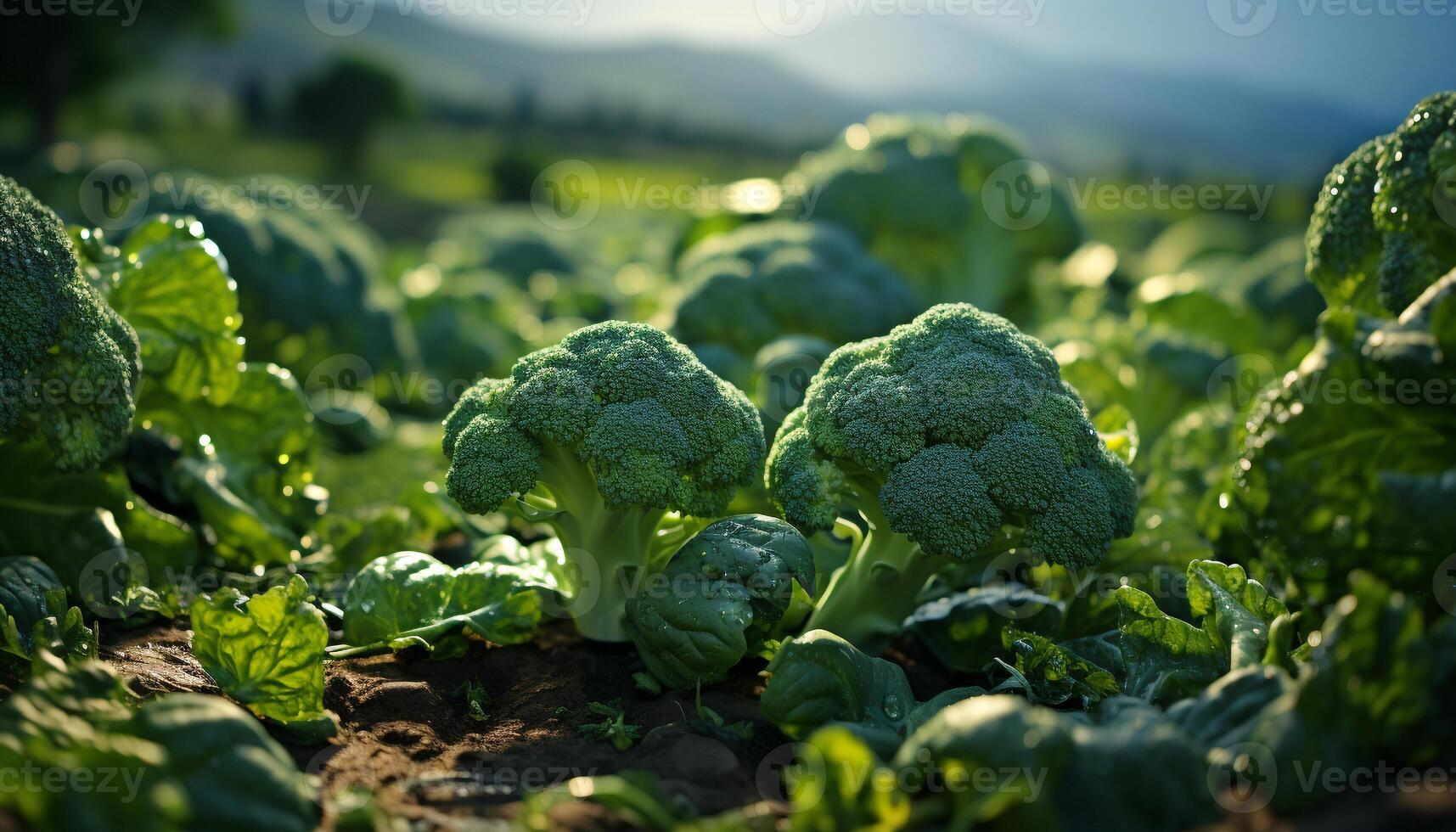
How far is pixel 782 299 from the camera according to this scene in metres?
5.20

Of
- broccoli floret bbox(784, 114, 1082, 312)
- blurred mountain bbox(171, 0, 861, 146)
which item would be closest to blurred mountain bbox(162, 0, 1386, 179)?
blurred mountain bbox(171, 0, 861, 146)

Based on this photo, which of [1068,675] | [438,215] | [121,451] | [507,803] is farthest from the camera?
[438,215]

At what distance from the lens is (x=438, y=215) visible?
1850cm

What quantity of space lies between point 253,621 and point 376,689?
16.1 inches

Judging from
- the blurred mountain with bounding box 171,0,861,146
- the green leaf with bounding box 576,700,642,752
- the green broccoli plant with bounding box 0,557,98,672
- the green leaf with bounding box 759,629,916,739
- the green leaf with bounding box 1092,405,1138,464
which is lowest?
the green leaf with bounding box 576,700,642,752

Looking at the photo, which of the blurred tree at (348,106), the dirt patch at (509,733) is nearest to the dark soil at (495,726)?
the dirt patch at (509,733)

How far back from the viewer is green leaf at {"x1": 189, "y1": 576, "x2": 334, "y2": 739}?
2404mm

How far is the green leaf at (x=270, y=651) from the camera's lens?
7.89 ft

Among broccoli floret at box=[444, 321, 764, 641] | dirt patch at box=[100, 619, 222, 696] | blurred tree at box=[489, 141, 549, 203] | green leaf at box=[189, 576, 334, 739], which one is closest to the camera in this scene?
green leaf at box=[189, 576, 334, 739]

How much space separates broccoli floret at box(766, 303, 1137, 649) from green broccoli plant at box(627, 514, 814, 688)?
0.16 m

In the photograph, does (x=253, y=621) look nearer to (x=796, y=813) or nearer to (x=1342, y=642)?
(x=796, y=813)

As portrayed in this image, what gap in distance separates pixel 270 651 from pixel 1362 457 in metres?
2.73

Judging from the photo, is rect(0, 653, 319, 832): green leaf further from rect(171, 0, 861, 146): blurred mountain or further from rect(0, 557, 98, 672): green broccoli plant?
rect(171, 0, 861, 146): blurred mountain

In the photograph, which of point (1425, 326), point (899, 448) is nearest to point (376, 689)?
point (899, 448)
